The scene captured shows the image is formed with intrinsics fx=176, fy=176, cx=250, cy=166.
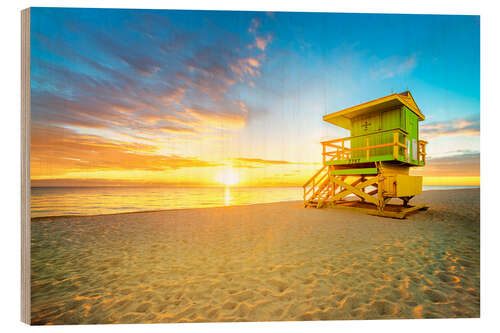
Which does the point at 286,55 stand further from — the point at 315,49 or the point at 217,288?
the point at 217,288

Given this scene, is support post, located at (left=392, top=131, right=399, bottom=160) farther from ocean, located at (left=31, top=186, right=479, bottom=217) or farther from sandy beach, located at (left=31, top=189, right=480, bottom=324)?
ocean, located at (left=31, top=186, right=479, bottom=217)

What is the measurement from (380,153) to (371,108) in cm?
233

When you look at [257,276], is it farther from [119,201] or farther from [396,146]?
[119,201]

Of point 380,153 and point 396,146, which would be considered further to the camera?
point 380,153

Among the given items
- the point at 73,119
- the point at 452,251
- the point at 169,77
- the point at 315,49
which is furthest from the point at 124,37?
the point at 452,251

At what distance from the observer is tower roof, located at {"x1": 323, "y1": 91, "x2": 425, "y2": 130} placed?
8.00 m

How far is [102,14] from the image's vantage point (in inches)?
168

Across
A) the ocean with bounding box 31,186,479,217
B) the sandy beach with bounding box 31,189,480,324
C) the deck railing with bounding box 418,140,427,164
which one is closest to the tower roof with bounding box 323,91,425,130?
the deck railing with bounding box 418,140,427,164

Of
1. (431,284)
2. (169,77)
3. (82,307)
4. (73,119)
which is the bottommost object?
(82,307)

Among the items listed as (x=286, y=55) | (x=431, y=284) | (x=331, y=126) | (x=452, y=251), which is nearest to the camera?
(x=431, y=284)

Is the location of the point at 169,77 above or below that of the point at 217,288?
above

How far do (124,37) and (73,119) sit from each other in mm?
3074

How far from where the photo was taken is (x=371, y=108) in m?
8.80

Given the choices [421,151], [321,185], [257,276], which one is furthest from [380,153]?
[257,276]
